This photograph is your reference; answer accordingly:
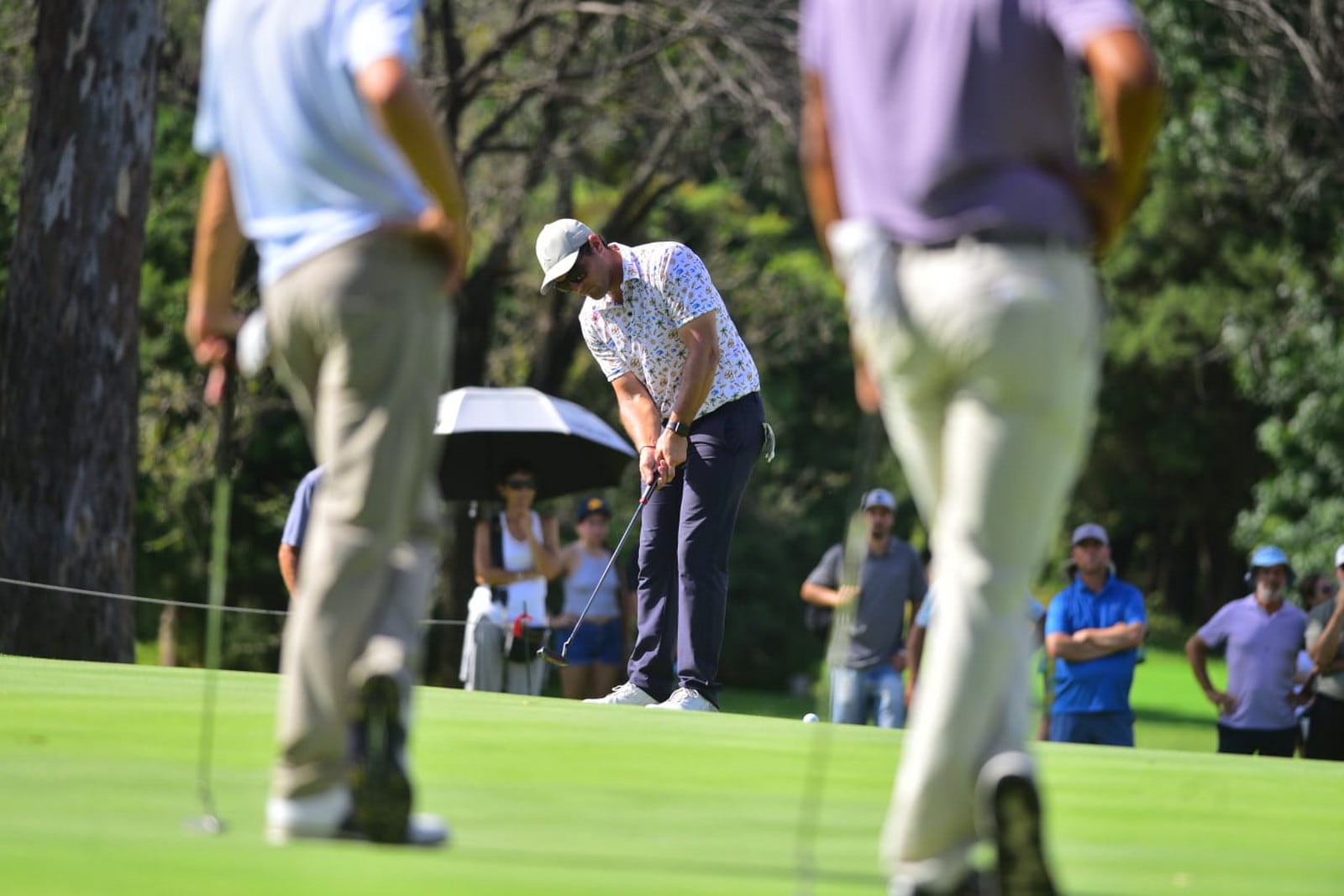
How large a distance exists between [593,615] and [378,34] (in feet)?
35.7

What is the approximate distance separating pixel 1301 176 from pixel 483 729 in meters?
19.3

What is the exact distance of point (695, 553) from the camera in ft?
29.7

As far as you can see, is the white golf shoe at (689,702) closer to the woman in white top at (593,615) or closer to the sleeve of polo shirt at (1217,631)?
the woman in white top at (593,615)

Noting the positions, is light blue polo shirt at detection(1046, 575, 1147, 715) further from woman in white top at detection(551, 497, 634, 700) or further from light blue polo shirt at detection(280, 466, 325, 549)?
light blue polo shirt at detection(280, 466, 325, 549)

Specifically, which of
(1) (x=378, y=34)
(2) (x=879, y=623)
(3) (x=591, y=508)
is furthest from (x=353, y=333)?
(3) (x=591, y=508)

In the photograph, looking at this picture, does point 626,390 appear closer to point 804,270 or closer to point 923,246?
point 923,246

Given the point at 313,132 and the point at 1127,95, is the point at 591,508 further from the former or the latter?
the point at 1127,95

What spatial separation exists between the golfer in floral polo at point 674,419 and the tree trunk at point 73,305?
713cm

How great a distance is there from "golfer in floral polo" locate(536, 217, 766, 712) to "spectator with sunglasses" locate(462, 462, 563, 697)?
15.4 ft

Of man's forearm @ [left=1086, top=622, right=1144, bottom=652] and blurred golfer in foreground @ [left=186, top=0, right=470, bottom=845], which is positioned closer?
blurred golfer in foreground @ [left=186, top=0, right=470, bottom=845]

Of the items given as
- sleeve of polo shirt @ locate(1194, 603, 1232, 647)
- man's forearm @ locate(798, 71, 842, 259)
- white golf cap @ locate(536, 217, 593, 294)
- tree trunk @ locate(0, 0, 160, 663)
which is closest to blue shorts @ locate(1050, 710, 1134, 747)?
sleeve of polo shirt @ locate(1194, 603, 1232, 647)

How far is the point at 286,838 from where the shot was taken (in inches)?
176

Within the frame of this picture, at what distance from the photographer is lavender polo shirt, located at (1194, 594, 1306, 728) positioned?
44.9 ft

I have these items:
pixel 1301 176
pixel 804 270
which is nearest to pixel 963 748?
pixel 1301 176
